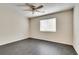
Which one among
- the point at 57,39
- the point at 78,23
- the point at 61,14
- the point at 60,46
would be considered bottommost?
the point at 60,46

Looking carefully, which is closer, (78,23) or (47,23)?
(78,23)

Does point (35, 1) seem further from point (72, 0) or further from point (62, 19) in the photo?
point (62, 19)

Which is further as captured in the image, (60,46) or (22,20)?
(60,46)

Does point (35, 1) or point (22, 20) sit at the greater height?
point (35, 1)

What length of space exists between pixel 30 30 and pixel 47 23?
407mm

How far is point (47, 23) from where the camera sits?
5.31 ft

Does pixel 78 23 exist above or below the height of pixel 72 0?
below

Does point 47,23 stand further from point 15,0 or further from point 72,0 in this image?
point 15,0

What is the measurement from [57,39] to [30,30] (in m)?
0.84
